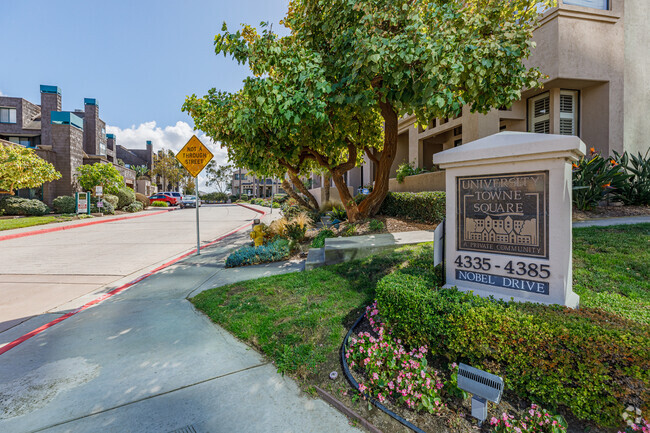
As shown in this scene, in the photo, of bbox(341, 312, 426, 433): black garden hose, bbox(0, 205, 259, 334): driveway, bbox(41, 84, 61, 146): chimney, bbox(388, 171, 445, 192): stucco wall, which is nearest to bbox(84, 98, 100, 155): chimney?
bbox(41, 84, 61, 146): chimney

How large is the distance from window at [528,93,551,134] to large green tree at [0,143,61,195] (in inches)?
1120

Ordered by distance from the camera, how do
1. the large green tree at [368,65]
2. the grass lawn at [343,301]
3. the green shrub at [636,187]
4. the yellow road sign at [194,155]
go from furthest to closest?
the green shrub at [636,187]
the yellow road sign at [194,155]
the large green tree at [368,65]
the grass lawn at [343,301]

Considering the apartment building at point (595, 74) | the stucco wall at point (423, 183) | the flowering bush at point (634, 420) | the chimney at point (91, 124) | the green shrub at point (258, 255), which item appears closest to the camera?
the flowering bush at point (634, 420)

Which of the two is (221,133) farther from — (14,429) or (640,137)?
(640,137)

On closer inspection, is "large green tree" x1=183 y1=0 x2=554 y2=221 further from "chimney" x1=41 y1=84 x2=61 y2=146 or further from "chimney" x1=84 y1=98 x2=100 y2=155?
"chimney" x1=84 y1=98 x2=100 y2=155

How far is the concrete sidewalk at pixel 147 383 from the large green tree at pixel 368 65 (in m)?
3.74

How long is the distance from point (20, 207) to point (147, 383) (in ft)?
90.8

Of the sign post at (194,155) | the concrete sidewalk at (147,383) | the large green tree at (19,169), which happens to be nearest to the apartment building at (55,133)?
the large green tree at (19,169)

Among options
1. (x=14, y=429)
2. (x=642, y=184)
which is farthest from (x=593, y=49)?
(x=14, y=429)

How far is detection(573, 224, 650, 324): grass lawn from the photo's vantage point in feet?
10.4

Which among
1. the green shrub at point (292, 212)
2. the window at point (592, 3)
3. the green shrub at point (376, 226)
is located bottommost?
the green shrub at point (376, 226)

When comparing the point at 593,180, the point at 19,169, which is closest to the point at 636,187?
the point at 593,180

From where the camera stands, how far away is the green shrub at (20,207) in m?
21.0

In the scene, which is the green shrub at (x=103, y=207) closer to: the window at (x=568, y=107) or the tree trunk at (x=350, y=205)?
the tree trunk at (x=350, y=205)
